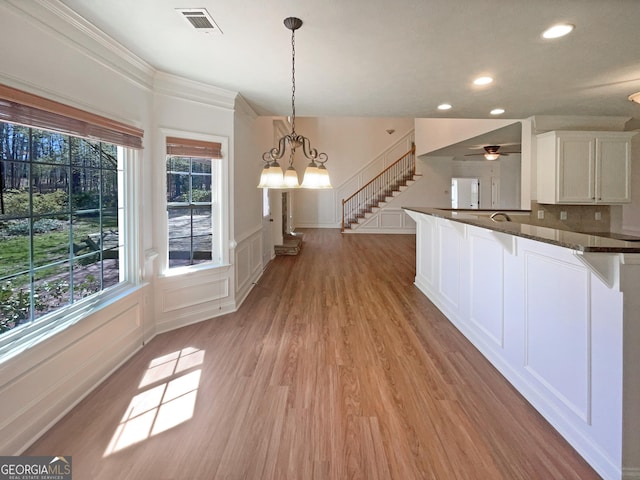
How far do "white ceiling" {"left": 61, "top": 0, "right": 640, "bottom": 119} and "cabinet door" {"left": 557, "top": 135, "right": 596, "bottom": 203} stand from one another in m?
0.53

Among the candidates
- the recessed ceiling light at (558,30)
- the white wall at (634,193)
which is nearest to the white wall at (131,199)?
the recessed ceiling light at (558,30)

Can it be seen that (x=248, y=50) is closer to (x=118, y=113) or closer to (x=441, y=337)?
(x=118, y=113)

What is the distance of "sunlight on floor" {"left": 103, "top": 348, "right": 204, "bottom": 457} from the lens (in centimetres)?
200

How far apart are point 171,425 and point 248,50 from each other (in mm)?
2844

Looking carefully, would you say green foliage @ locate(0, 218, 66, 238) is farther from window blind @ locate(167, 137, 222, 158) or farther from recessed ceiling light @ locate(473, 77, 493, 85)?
recessed ceiling light @ locate(473, 77, 493, 85)

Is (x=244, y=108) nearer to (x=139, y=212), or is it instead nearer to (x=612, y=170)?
(x=139, y=212)

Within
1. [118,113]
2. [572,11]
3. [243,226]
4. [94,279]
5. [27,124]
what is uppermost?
[572,11]

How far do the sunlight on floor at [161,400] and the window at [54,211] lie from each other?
2.38 feet

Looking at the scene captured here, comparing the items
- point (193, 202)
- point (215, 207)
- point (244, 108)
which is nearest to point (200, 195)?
point (193, 202)

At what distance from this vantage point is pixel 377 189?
1229 cm

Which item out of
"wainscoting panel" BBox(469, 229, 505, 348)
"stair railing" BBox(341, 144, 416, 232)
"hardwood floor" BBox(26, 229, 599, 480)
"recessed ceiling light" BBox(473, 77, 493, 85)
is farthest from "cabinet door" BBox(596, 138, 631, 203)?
"stair railing" BBox(341, 144, 416, 232)

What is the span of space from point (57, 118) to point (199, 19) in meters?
1.14

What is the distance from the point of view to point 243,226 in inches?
187

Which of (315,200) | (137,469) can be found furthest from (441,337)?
(315,200)
